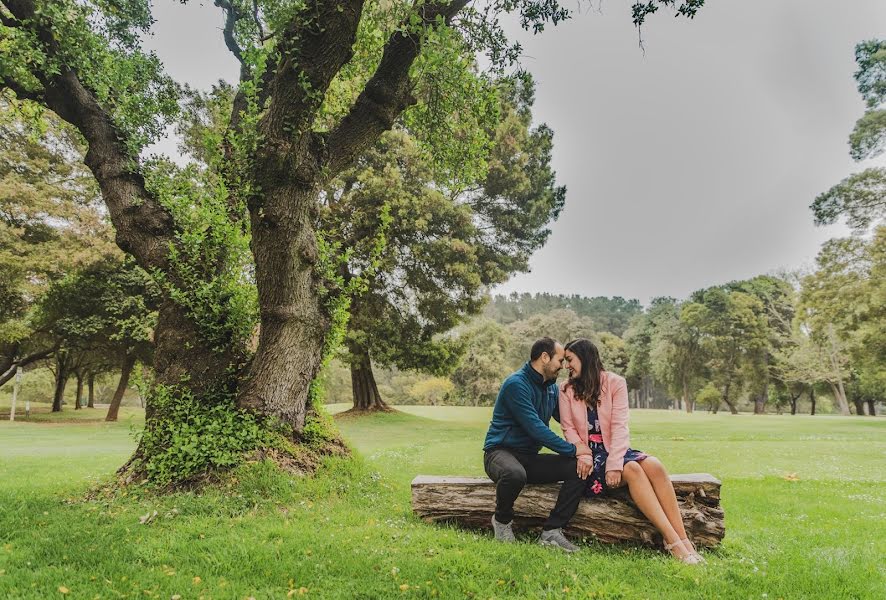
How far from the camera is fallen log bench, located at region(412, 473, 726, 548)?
494cm

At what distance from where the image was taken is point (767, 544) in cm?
533

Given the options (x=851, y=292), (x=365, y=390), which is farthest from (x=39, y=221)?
(x=851, y=292)

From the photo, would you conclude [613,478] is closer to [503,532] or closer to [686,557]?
[686,557]

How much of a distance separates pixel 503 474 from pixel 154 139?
Answer: 25.3ft

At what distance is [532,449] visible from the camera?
542cm

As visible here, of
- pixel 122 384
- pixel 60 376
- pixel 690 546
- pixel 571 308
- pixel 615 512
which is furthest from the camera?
pixel 571 308

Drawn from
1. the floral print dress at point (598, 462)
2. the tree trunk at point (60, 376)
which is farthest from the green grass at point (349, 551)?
the tree trunk at point (60, 376)

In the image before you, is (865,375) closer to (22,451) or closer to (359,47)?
(359,47)

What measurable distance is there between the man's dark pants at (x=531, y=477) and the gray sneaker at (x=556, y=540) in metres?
0.05

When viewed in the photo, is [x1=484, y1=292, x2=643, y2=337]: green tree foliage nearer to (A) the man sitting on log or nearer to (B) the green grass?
(B) the green grass

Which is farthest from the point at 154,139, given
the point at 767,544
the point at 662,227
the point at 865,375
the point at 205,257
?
the point at 662,227

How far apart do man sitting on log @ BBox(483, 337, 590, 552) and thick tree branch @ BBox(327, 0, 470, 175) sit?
13.0 feet

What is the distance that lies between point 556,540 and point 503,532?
0.52 metres

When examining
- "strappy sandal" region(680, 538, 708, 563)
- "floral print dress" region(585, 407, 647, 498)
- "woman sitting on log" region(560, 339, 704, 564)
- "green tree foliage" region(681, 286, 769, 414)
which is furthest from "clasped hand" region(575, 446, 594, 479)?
"green tree foliage" region(681, 286, 769, 414)
